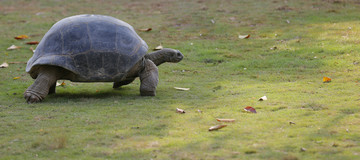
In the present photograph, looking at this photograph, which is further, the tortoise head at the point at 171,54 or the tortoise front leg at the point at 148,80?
the tortoise head at the point at 171,54

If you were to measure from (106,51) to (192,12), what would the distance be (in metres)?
8.51

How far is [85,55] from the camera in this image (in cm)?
673

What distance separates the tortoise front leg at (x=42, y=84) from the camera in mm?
6680

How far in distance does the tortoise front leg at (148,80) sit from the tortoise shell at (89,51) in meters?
0.35

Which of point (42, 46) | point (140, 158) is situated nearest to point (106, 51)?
point (42, 46)

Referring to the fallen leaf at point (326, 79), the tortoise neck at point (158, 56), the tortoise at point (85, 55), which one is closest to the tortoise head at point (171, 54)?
the tortoise neck at point (158, 56)

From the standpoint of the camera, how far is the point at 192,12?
15031 mm

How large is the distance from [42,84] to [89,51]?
2.60 ft

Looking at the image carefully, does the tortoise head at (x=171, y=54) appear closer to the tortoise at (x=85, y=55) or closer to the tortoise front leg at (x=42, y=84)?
the tortoise at (x=85, y=55)

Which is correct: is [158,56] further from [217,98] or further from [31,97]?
[31,97]

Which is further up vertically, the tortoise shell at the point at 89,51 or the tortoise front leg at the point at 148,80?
the tortoise shell at the point at 89,51

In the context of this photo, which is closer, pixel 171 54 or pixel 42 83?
pixel 42 83

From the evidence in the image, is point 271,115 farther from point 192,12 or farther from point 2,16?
point 2,16

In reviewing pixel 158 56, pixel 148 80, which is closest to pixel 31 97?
pixel 148 80
